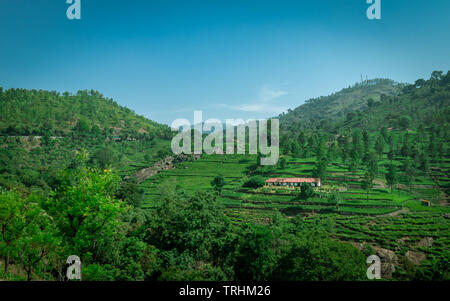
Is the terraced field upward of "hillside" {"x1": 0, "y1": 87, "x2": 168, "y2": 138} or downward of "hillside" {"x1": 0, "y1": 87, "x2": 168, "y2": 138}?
downward

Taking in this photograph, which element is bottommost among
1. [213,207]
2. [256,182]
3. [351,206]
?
[351,206]

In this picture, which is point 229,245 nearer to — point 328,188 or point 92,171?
point 92,171

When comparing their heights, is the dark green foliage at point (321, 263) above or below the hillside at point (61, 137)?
below

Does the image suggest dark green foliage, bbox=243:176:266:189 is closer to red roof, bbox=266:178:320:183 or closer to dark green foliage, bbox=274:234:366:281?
Result: red roof, bbox=266:178:320:183

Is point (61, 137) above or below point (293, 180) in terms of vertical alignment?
above

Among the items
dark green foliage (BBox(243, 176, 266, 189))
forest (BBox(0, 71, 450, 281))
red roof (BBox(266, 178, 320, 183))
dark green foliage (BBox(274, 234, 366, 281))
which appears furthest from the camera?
dark green foliage (BBox(243, 176, 266, 189))

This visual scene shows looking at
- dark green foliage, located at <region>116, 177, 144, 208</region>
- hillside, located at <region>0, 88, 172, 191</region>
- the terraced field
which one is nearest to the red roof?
the terraced field

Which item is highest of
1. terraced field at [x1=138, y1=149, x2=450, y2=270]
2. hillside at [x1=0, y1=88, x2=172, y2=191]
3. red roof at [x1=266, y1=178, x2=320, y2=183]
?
hillside at [x1=0, y1=88, x2=172, y2=191]

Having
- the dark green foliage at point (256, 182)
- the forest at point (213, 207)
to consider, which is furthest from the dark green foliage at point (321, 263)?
the dark green foliage at point (256, 182)

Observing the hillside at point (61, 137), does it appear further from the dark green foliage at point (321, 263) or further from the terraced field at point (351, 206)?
the dark green foliage at point (321, 263)

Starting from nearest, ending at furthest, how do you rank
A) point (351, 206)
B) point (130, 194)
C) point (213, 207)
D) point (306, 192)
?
point (213, 207) → point (351, 206) → point (130, 194) → point (306, 192)

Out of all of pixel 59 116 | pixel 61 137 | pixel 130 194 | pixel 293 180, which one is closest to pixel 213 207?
pixel 130 194

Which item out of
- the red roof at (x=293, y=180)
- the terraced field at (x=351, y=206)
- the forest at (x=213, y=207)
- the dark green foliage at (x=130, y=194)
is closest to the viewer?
the forest at (x=213, y=207)

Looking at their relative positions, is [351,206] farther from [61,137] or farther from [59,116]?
[59,116]
